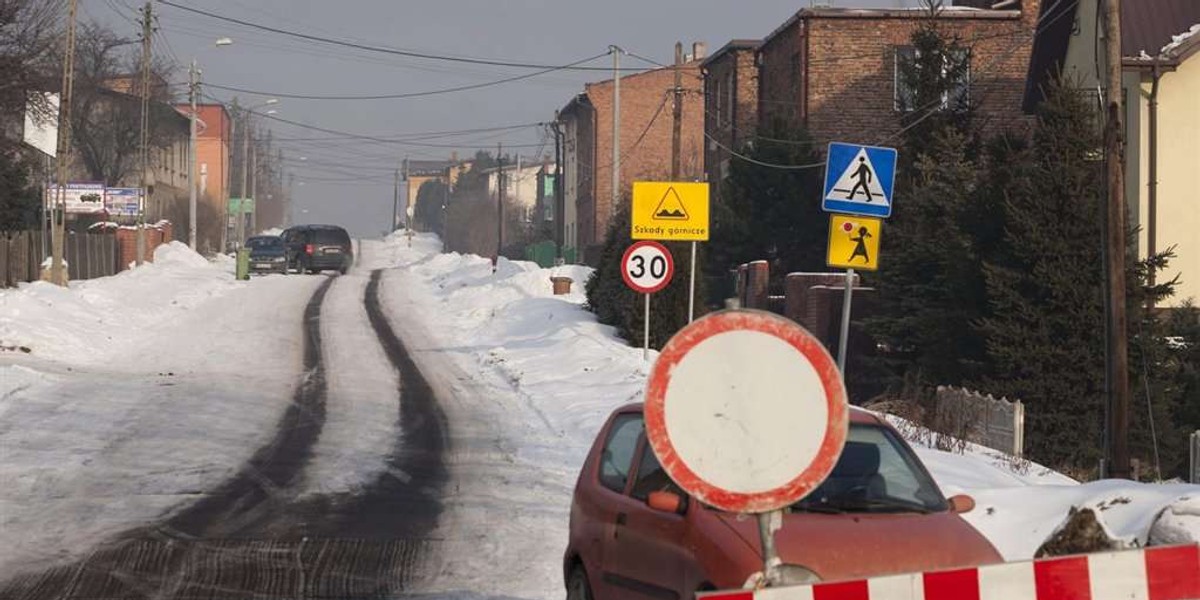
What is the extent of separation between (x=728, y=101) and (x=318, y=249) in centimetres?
1933

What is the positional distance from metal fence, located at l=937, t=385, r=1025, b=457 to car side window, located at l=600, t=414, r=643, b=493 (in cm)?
1041

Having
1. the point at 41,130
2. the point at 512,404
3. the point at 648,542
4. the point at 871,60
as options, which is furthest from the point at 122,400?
the point at 871,60

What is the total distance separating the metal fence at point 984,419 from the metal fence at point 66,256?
25431 millimetres

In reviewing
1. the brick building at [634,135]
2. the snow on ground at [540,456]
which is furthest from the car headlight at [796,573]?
the brick building at [634,135]

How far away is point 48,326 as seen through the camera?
100 ft

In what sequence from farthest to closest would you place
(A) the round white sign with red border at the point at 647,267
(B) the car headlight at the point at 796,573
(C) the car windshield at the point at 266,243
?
(C) the car windshield at the point at 266,243, (A) the round white sign with red border at the point at 647,267, (B) the car headlight at the point at 796,573

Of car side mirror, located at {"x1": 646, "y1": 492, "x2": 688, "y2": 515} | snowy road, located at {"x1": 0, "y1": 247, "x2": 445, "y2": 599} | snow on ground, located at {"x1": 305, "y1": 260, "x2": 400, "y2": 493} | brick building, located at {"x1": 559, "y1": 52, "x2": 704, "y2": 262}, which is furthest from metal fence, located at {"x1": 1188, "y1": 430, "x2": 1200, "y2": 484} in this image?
brick building, located at {"x1": 559, "y1": 52, "x2": 704, "y2": 262}

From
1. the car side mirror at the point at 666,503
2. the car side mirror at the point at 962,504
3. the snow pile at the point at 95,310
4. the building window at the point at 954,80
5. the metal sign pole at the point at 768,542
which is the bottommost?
the snow pile at the point at 95,310

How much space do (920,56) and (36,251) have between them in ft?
76.2

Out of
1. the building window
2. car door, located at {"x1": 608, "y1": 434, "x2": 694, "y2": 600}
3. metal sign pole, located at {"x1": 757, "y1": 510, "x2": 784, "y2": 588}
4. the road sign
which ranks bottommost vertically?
car door, located at {"x1": 608, "y1": 434, "x2": 694, "y2": 600}

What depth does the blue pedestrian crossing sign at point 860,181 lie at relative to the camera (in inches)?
567

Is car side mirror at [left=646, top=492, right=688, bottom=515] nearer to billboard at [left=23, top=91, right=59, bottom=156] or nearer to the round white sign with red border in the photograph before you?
the round white sign with red border

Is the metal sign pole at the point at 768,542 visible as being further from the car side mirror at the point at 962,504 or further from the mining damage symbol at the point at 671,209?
the mining damage symbol at the point at 671,209

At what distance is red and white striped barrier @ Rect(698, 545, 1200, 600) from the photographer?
5523mm
